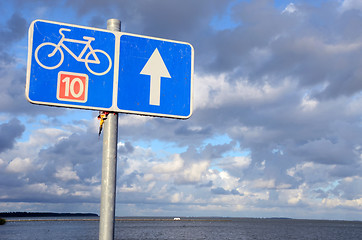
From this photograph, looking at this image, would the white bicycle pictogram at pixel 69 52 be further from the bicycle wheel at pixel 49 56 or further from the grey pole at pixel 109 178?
the grey pole at pixel 109 178

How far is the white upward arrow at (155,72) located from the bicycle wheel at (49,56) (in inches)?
30.7

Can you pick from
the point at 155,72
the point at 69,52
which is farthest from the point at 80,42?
the point at 155,72

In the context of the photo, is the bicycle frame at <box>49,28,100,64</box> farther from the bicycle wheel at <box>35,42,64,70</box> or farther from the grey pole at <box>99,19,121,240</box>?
the grey pole at <box>99,19,121,240</box>

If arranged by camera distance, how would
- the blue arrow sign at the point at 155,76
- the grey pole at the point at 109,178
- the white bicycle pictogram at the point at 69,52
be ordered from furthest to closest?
the blue arrow sign at the point at 155,76 → the white bicycle pictogram at the point at 69,52 → the grey pole at the point at 109,178

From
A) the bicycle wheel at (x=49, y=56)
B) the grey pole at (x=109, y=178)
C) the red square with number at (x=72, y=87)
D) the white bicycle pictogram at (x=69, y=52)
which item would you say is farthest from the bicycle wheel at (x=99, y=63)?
the grey pole at (x=109, y=178)

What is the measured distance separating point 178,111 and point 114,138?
2.35ft

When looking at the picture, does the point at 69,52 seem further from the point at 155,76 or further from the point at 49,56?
the point at 155,76

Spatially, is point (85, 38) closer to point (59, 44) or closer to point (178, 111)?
point (59, 44)

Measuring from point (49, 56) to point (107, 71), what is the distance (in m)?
0.53

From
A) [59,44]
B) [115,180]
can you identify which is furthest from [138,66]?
[115,180]

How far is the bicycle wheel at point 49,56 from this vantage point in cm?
355

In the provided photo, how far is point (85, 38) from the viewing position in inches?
146

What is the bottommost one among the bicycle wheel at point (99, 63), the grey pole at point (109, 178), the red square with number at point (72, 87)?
the grey pole at point (109, 178)

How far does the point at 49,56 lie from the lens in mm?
3576
